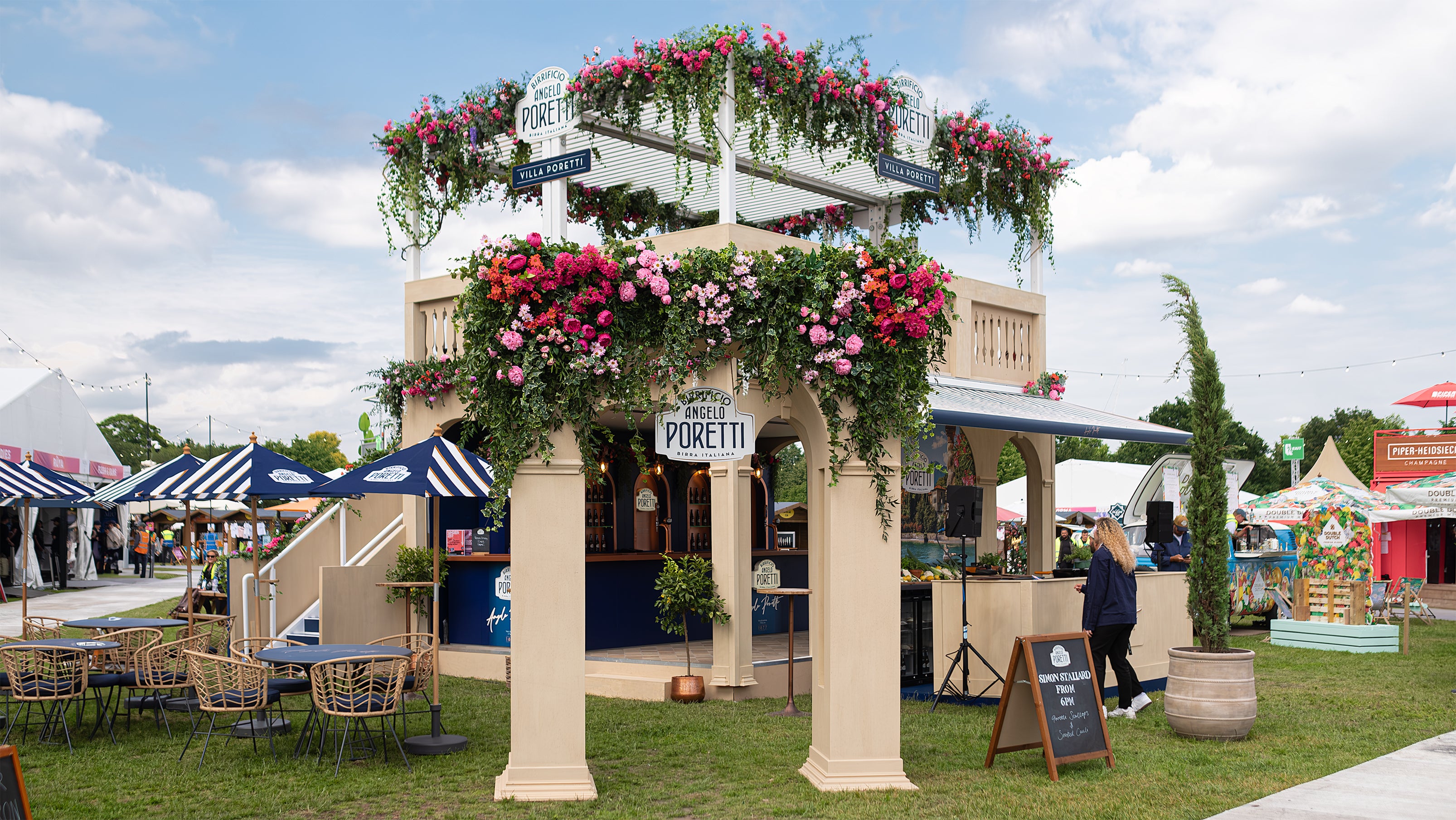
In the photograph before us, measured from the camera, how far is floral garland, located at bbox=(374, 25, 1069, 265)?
35.0 ft

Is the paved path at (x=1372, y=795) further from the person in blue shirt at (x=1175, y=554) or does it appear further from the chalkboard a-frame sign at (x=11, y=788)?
the chalkboard a-frame sign at (x=11, y=788)

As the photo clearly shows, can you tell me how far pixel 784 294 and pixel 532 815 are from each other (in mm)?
3480

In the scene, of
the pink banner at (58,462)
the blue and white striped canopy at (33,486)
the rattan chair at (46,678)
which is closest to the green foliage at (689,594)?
the rattan chair at (46,678)

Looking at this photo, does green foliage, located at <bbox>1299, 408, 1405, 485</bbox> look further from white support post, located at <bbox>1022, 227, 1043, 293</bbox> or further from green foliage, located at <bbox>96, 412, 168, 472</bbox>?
green foliage, located at <bbox>96, 412, 168, 472</bbox>

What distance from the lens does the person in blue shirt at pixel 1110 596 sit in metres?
9.50

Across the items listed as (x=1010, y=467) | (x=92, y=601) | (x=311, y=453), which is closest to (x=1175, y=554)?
(x=92, y=601)

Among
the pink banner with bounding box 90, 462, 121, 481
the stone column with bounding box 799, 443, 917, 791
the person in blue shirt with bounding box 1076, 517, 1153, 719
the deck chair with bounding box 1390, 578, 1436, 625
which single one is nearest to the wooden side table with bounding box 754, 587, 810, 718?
the stone column with bounding box 799, 443, 917, 791

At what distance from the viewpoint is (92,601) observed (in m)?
22.6

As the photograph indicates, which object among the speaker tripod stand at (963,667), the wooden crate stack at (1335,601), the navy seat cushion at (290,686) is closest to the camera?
the navy seat cushion at (290,686)

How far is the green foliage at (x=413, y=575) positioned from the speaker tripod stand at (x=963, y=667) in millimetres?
5560

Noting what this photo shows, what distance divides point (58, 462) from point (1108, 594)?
25.4m

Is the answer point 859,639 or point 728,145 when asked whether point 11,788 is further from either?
point 728,145

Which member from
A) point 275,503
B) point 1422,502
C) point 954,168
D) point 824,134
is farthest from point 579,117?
point 275,503

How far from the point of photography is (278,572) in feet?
42.5
